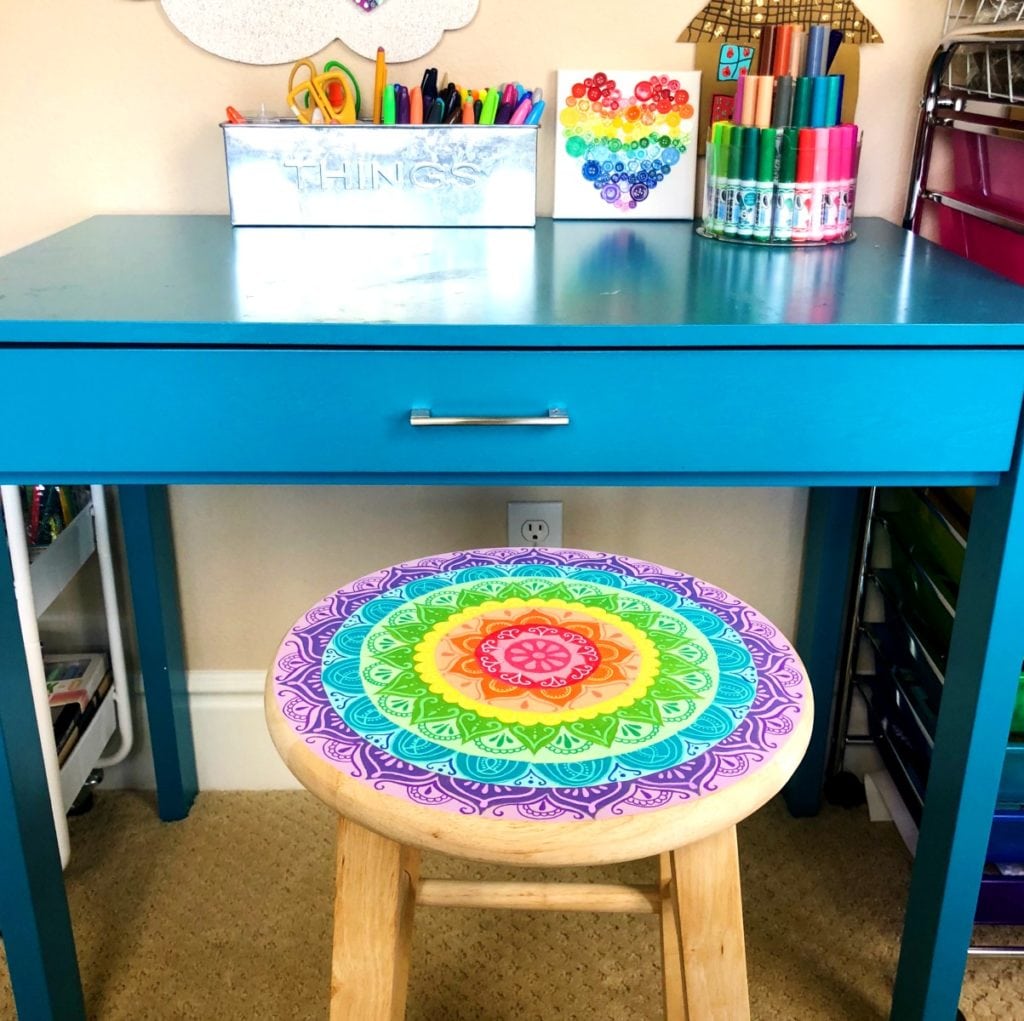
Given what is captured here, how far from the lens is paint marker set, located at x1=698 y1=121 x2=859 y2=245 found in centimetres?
102

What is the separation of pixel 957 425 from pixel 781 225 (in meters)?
0.31

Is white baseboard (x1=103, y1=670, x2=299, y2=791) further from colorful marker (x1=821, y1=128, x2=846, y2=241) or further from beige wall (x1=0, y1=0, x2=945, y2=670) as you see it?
colorful marker (x1=821, y1=128, x2=846, y2=241)

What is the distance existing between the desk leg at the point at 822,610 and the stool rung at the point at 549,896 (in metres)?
0.48

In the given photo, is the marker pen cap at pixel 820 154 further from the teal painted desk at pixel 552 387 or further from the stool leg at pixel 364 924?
the stool leg at pixel 364 924

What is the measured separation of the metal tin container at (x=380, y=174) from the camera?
43.4 inches

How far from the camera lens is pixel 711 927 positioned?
2.60 ft

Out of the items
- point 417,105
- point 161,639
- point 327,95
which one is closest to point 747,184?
point 417,105

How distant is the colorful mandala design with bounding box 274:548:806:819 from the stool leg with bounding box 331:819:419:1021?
0.33 feet

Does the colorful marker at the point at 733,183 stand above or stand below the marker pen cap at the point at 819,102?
below

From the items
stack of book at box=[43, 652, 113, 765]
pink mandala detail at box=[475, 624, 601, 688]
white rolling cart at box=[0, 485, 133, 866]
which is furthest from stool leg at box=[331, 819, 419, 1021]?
stack of book at box=[43, 652, 113, 765]

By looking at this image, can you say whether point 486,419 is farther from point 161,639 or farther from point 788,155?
point 161,639

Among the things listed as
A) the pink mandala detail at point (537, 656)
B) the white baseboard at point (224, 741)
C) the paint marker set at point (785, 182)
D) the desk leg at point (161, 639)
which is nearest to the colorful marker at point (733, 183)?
the paint marker set at point (785, 182)

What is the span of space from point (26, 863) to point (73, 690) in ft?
1.18

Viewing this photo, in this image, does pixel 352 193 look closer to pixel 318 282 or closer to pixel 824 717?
pixel 318 282
